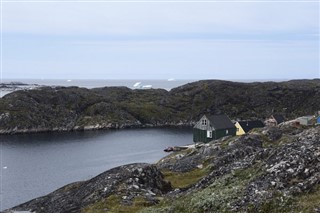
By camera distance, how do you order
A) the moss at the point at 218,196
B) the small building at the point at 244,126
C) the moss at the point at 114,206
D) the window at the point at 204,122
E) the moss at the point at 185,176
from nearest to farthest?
the moss at the point at 218,196
the moss at the point at 114,206
the moss at the point at 185,176
the window at the point at 204,122
the small building at the point at 244,126

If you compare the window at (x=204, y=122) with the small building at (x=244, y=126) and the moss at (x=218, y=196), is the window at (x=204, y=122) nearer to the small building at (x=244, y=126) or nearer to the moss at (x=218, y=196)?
the small building at (x=244, y=126)

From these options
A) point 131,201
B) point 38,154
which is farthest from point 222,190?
point 38,154

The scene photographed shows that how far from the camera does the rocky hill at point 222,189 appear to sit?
24.4m

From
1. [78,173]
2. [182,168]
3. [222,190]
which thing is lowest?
[78,173]

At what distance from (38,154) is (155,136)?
61923mm

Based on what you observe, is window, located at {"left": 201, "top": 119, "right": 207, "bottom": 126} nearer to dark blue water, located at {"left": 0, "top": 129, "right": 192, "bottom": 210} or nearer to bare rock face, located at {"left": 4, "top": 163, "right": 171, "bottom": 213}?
dark blue water, located at {"left": 0, "top": 129, "right": 192, "bottom": 210}

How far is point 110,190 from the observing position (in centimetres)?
4012


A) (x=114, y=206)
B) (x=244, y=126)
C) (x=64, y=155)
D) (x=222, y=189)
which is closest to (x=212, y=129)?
(x=244, y=126)

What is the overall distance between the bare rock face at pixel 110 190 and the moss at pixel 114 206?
0.81m

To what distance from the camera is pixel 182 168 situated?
65.9 metres

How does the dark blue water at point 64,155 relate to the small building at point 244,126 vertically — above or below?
below

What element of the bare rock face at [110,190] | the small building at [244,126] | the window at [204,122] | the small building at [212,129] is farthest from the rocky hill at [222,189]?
the small building at [244,126]

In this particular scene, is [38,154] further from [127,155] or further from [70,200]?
[70,200]

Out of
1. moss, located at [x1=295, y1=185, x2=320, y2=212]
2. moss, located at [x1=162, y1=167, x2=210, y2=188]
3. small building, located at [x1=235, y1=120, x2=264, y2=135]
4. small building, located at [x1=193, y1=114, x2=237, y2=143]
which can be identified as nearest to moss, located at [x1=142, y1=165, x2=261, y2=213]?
moss, located at [x1=295, y1=185, x2=320, y2=212]
